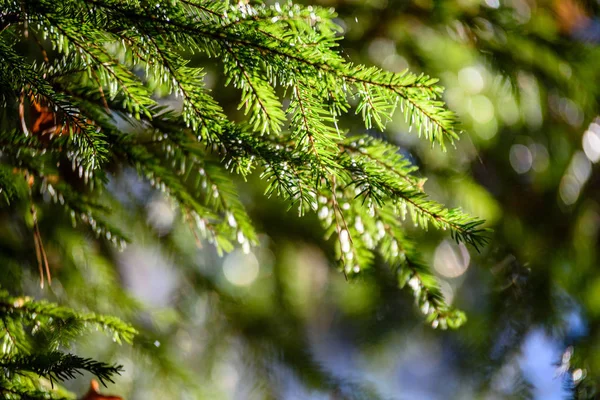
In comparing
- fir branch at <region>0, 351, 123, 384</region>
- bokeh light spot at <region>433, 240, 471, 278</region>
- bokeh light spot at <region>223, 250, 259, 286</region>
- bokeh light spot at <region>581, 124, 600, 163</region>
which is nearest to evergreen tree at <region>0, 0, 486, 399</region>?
fir branch at <region>0, 351, 123, 384</region>

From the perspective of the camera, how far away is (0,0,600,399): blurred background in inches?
35.1

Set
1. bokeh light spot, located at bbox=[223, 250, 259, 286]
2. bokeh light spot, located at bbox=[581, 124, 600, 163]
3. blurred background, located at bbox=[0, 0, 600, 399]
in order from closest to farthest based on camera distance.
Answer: blurred background, located at bbox=[0, 0, 600, 399]
bokeh light spot, located at bbox=[581, 124, 600, 163]
bokeh light spot, located at bbox=[223, 250, 259, 286]

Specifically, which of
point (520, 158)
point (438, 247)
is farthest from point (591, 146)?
point (438, 247)

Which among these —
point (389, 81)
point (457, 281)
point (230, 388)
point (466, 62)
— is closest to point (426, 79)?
point (389, 81)

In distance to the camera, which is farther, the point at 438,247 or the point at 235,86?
the point at 438,247

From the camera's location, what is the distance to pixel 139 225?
1025mm

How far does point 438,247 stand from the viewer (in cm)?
108

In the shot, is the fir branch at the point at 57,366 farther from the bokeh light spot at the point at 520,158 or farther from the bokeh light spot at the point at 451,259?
the bokeh light spot at the point at 520,158

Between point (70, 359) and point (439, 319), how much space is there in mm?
394

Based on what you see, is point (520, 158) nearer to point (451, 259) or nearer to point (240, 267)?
point (451, 259)

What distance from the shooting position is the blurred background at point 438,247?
0.89 meters

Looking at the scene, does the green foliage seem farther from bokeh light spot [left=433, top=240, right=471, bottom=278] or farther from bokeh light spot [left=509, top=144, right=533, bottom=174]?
bokeh light spot [left=509, top=144, right=533, bottom=174]

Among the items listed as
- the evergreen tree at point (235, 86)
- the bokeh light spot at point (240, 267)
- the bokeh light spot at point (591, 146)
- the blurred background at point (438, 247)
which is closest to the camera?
the evergreen tree at point (235, 86)

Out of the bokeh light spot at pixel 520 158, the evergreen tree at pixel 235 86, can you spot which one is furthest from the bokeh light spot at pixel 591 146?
the evergreen tree at pixel 235 86
